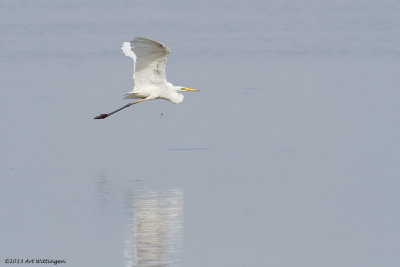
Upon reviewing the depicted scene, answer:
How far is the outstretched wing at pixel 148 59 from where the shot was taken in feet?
39.7

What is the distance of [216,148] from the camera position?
1292cm

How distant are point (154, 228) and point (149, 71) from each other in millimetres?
4264

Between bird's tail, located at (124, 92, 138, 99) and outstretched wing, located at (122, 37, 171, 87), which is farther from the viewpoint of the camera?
bird's tail, located at (124, 92, 138, 99)

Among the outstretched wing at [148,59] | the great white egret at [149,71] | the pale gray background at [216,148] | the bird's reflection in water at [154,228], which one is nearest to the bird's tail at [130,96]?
the great white egret at [149,71]

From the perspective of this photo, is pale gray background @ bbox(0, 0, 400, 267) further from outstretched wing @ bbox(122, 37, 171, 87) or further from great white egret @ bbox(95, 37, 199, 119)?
outstretched wing @ bbox(122, 37, 171, 87)

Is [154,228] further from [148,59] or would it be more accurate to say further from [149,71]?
[149,71]

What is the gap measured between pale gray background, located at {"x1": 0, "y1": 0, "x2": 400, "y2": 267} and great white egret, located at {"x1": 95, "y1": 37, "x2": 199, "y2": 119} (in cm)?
61

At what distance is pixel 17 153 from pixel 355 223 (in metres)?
5.03

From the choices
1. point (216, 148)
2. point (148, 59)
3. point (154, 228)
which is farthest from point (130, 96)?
point (154, 228)

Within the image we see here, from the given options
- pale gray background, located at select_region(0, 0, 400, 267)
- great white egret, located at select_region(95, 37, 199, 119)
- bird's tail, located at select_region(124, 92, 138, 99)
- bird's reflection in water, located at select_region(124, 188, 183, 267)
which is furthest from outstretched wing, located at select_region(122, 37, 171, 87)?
bird's reflection in water, located at select_region(124, 188, 183, 267)

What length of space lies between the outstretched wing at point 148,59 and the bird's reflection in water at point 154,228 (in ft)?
7.09

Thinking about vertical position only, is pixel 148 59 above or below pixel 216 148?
above

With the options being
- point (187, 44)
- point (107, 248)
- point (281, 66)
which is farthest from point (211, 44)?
point (107, 248)

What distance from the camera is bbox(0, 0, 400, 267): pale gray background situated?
29.5 ft
